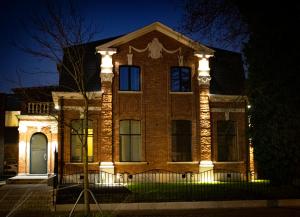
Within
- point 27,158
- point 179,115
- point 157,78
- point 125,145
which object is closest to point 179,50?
point 157,78

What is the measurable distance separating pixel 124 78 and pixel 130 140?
3566 millimetres

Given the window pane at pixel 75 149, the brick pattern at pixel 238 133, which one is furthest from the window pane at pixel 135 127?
the brick pattern at pixel 238 133

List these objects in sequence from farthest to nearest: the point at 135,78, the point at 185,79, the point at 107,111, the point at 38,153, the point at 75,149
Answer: the point at 38,153
the point at 185,79
the point at 135,78
the point at 75,149
the point at 107,111

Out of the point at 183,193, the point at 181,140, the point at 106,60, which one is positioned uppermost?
the point at 106,60

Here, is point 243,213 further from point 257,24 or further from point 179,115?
point 179,115

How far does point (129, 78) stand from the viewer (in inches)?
1001

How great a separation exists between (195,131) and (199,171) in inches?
91.0

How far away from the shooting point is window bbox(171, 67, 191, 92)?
25.9 metres

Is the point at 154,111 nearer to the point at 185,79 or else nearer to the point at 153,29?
the point at 185,79

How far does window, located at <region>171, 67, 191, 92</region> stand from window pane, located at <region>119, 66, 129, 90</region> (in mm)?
2669

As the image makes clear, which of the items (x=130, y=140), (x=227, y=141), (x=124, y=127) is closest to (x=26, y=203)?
(x=130, y=140)

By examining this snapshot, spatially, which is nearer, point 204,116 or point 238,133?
point 204,116

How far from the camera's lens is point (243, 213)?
611 inches

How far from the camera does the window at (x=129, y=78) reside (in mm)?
25328
